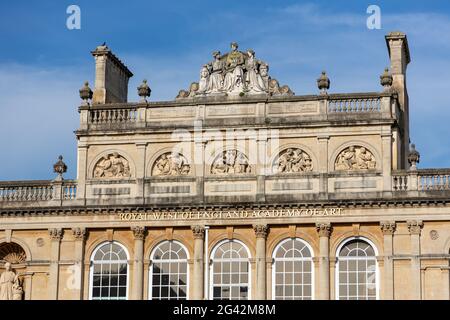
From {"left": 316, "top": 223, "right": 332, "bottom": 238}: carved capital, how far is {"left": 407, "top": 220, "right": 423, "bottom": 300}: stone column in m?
3.00

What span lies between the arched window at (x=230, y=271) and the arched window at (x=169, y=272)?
1176mm

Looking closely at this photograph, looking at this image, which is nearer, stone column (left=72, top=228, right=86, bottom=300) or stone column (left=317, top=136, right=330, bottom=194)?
stone column (left=317, top=136, right=330, bottom=194)

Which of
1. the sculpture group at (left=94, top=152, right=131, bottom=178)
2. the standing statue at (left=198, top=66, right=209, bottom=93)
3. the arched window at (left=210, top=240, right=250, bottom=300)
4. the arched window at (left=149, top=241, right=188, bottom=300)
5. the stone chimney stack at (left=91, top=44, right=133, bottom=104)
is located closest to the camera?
the arched window at (left=210, top=240, right=250, bottom=300)

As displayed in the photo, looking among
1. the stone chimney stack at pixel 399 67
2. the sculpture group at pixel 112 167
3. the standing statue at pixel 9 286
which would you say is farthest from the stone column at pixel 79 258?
the stone chimney stack at pixel 399 67

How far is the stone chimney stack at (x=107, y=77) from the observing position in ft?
178

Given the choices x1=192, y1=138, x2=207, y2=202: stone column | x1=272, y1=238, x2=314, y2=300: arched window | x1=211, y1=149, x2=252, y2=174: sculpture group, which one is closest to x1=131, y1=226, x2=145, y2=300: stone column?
x1=192, y1=138, x2=207, y2=202: stone column

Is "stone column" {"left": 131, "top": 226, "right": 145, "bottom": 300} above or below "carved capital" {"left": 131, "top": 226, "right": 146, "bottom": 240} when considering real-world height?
below

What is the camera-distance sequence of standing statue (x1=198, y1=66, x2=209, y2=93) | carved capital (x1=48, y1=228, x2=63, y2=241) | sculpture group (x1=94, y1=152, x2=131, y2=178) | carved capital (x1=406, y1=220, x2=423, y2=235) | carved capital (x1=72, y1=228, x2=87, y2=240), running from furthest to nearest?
standing statue (x1=198, y1=66, x2=209, y2=93) < sculpture group (x1=94, y1=152, x2=131, y2=178) < carved capital (x1=48, y1=228, x2=63, y2=241) < carved capital (x1=72, y1=228, x2=87, y2=240) < carved capital (x1=406, y1=220, x2=423, y2=235)

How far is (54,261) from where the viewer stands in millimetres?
51000

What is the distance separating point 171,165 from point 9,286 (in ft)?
26.1

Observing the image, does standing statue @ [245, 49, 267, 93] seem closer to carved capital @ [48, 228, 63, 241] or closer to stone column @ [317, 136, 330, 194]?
stone column @ [317, 136, 330, 194]

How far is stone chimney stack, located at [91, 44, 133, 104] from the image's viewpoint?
178 feet
